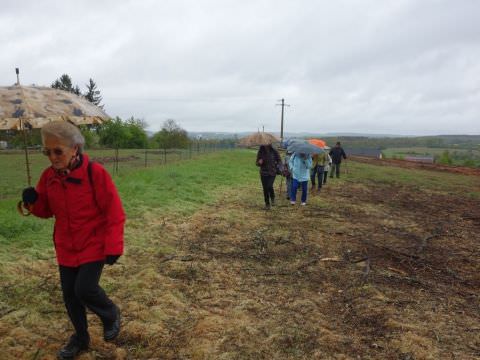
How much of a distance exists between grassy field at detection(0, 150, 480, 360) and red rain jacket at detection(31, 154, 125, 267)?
945mm

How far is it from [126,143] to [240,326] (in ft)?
187

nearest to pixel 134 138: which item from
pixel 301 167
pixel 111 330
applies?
pixel 301 167

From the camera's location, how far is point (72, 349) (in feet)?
9.84

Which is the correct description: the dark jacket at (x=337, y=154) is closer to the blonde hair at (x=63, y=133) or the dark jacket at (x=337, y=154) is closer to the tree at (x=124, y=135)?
the blonde hair at (x=63, y=133)

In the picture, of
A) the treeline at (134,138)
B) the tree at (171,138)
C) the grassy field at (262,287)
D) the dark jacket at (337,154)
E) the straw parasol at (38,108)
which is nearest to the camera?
the grassy field at (262,287)

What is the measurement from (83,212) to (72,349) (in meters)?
1.14

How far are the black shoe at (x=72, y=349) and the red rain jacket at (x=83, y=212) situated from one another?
71cm

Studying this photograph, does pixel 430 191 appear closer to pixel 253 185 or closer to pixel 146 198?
pixel 253 185

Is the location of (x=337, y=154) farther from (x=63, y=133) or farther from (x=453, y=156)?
(x=453, y=156)

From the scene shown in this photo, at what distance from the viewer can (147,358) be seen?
3.10 m

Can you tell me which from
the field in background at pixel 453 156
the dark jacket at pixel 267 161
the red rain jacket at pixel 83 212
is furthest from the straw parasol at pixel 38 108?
the field in background at pixel 453 156

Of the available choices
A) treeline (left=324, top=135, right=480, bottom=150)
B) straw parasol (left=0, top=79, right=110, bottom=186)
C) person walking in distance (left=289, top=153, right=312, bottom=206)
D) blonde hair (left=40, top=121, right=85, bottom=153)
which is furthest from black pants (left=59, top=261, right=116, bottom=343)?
treeline (left=324, top=135, right=480, bottom=150)

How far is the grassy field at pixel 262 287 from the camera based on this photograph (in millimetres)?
3312

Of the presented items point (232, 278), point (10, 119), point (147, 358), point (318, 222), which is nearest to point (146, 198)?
point (318, 222)
